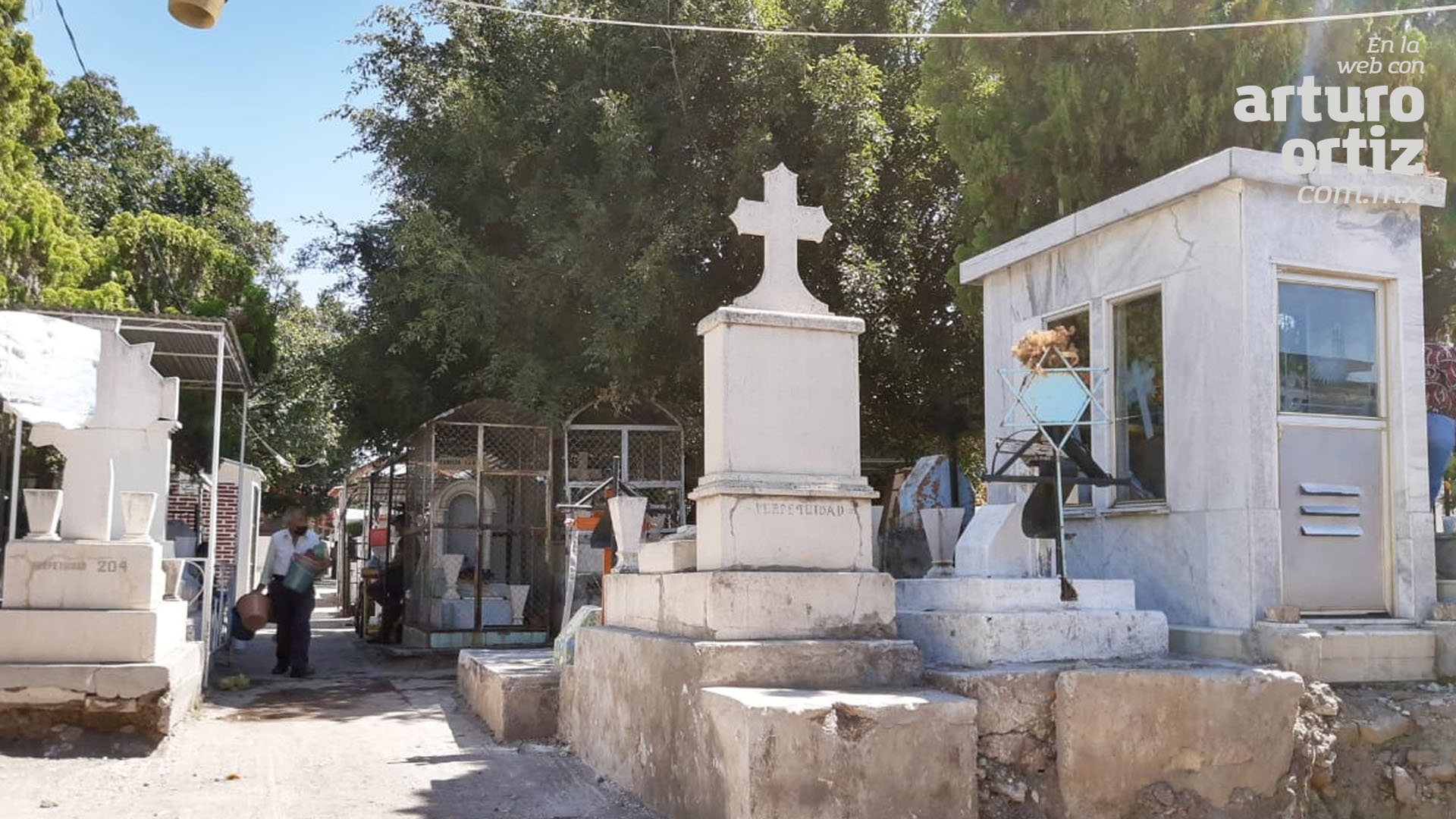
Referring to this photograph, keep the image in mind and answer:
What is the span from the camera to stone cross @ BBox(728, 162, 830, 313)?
6.32 m

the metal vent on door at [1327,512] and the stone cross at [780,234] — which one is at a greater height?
the stone cross at [780,234]

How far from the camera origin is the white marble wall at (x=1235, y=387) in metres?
6.58

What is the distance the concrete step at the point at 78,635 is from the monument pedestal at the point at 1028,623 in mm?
5201

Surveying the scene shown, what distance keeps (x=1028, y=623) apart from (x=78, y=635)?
6.23m

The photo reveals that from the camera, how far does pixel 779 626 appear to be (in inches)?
228

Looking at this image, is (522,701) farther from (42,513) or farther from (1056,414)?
(1056,414)

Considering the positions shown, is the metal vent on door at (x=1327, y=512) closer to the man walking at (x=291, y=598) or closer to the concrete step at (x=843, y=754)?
the concrete step at (x=843, y=754)

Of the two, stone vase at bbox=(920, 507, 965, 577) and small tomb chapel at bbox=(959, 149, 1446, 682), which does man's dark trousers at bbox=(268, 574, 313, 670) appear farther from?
small tomb chapel at bbox=(959, 149, 1446, 682)

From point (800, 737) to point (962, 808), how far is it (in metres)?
0.89

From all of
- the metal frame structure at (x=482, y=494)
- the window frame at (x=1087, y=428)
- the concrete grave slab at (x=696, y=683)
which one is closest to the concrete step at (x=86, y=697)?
the concrete grave slab at (x=696, y=683)

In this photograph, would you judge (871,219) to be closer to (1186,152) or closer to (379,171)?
(1186,152)

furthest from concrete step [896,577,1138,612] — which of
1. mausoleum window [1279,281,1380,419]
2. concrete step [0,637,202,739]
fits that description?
concrete step [0,637,202,739]

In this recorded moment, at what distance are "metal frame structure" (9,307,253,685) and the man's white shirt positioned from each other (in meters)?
0.73

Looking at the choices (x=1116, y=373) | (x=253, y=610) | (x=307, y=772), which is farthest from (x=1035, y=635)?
(x=253, y=610)
